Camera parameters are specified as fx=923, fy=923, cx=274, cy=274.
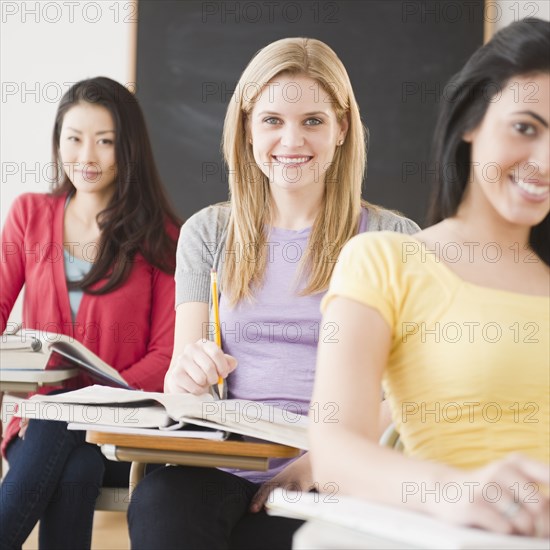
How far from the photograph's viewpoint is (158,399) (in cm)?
133

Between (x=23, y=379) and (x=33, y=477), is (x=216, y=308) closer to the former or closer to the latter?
(x=23, y=379)

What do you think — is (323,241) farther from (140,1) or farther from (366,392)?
(140,1)

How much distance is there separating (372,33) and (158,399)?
8.61 ft

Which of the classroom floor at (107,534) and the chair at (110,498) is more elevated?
the chair at (110,498)

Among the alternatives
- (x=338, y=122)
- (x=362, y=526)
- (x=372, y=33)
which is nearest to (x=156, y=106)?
(x=372, y=33)

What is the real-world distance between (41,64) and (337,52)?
122cm

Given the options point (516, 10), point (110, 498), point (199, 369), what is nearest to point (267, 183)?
point (199, 369)

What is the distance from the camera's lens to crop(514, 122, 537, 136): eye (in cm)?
107

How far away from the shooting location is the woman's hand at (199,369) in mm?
1505

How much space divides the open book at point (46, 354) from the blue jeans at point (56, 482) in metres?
0.24

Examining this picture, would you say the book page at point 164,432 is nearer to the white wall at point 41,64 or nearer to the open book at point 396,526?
the open book at point 396,526

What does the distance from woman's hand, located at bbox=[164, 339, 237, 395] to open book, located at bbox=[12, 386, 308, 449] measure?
0.11 m

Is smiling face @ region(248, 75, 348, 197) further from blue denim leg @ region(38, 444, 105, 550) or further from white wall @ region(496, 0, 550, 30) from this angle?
white wall @ region(496, 0, 550, 30)

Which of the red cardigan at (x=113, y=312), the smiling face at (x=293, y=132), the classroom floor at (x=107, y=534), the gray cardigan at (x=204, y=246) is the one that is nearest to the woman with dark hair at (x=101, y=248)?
the red cardigan at (x=113, y=312)
